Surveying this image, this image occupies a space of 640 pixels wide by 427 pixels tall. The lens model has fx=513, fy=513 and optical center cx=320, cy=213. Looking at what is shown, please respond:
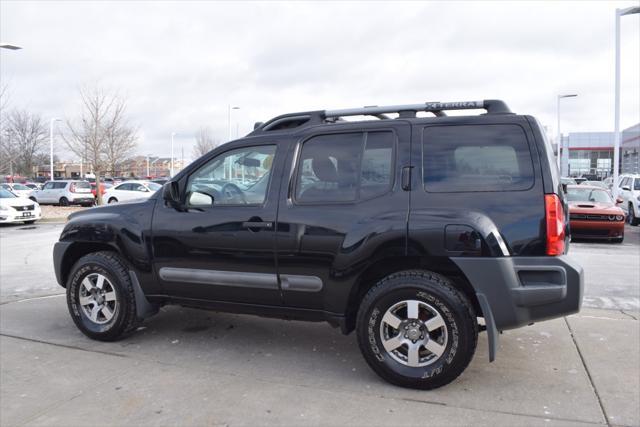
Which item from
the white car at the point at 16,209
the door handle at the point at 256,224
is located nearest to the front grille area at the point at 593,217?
Answer: the door handle at the point at 256,224

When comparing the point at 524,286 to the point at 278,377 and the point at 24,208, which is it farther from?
the point at 24,208

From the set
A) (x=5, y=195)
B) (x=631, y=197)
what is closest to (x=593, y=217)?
(x=631, y=197)

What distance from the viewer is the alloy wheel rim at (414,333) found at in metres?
3.54

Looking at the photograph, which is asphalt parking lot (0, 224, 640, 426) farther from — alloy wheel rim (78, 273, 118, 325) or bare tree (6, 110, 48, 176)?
bare tree (6, 110, 48, 176)

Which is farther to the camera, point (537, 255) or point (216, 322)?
point (216, 322)

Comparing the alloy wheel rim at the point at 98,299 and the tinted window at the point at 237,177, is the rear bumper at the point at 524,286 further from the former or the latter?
the alloy wheel rim at the point at 98,299

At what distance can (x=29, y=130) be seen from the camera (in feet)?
187

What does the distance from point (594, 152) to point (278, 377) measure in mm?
70398

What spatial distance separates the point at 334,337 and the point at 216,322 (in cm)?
131

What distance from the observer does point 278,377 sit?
3873 millimetres

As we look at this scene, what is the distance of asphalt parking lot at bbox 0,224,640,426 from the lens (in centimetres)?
325

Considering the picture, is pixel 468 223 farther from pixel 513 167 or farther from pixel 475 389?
pixel 475 389

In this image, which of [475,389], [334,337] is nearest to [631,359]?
[475,389]

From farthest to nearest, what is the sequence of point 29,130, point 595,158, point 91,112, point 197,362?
point 595,158, point 29,130, point 91,112, point 197,362
